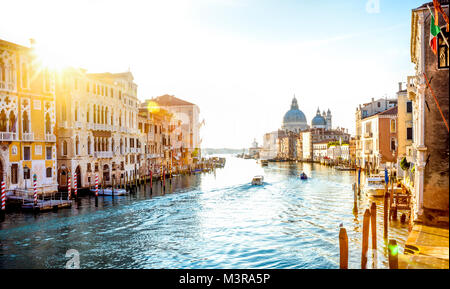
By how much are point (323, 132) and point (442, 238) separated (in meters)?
69.0

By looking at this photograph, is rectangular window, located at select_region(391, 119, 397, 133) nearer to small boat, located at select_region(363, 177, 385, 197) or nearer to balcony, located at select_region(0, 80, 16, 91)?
small boat, located at select_region(363, 177, 385, 197)

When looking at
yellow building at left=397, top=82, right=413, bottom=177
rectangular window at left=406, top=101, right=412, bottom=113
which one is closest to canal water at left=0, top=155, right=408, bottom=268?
yellow building at left=397, top=82, right=413, bottom=177

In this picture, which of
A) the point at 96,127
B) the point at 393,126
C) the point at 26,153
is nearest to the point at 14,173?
the point at 26,153

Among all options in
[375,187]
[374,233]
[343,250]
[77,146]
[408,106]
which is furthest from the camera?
[408,106]

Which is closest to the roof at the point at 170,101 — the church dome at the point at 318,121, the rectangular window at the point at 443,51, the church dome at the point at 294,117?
the rectangular window at the point at 443,51

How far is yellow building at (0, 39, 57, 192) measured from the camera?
14570 mm

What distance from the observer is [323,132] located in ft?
243

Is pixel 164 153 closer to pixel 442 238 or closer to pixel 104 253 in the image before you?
pixel 104 253

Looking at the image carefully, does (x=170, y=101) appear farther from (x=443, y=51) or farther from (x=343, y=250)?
(x=343, y=250)

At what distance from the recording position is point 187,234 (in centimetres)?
1094

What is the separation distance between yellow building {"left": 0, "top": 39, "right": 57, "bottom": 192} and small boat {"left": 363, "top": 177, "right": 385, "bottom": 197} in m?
14.6

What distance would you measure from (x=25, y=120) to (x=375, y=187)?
16.1 m

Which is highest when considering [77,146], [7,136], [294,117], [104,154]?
[294,117]

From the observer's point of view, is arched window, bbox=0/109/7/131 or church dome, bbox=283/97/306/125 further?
church dome, bbox=283/97/306/125
